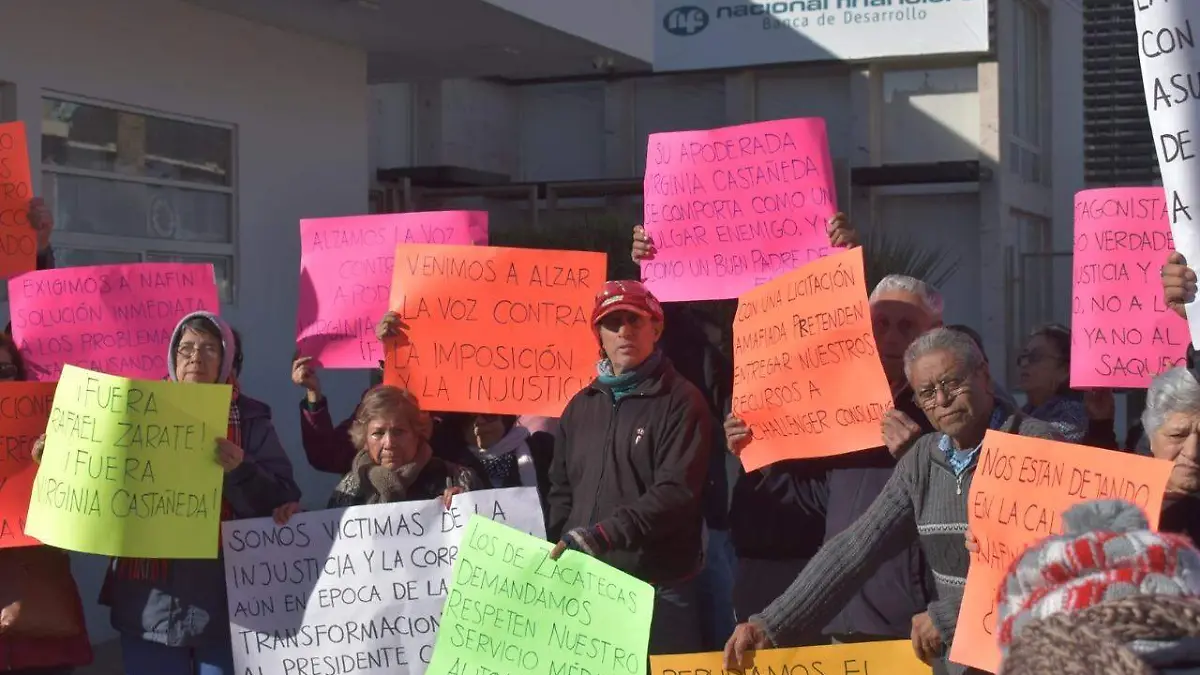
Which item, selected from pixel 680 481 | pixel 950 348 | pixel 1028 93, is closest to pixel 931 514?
pixel 950 348

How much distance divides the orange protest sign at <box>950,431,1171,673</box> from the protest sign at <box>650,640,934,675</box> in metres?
0.31

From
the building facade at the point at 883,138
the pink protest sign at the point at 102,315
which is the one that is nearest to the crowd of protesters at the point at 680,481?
the pink protest sign at the point at 102,315

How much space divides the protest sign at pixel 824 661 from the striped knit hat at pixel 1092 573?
205cm

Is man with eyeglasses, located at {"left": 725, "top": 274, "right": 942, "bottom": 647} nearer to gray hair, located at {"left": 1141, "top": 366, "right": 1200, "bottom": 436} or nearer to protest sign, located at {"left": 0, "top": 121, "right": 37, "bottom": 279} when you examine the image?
gray hair, located at {"left": 1141, "top": 366, "right": 1200, "bottom": 436}

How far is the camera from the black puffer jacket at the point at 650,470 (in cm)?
433

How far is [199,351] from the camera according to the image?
4.63 metres

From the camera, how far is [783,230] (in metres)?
4.95

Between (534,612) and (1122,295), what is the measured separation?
6.64ft

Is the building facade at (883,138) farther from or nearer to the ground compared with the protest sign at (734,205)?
farther from the ground

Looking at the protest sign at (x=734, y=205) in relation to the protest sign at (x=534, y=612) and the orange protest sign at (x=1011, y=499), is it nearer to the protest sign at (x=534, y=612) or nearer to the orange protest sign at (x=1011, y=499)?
the protest sign at (x=534, y=612)

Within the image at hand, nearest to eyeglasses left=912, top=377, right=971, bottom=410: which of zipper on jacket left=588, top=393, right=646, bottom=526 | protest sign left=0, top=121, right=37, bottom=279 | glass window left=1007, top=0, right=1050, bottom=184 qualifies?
zipper on jacket left=588, top=393, right=646, bottom=526

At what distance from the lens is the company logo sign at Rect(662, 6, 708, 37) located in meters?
20.8

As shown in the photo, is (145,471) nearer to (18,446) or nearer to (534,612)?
(18,446)

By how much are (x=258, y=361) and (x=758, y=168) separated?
4986 millimetres
